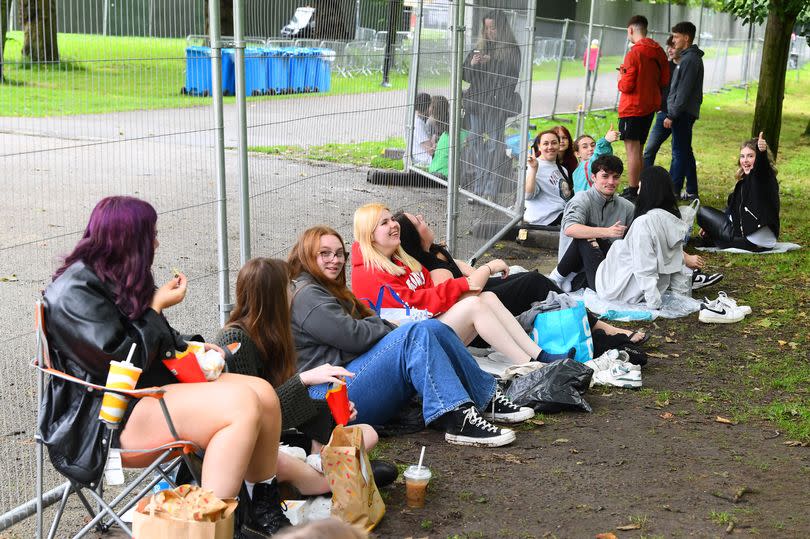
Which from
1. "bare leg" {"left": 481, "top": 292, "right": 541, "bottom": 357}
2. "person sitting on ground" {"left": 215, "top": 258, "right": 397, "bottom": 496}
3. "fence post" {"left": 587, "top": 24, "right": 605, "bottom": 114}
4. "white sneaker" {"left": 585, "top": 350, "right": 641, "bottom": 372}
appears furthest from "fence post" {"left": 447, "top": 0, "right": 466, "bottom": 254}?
"fence post" {"left": 587, "top": 24, "right": 605, "bottom": 114}

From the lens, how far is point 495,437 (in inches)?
184

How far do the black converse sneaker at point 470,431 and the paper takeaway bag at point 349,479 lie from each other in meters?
1.00

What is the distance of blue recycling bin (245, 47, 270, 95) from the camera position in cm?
482

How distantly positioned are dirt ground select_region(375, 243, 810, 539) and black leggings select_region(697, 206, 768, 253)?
3774 mm

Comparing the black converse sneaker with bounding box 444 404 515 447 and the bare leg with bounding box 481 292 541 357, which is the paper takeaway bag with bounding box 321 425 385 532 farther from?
the bare leg with bounding box 481 292 541 357

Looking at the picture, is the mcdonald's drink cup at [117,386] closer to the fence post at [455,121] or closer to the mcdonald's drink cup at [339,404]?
the mcdonald's drink cup at [339,404]

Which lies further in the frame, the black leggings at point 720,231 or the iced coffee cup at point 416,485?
the black leggings at point 720,231

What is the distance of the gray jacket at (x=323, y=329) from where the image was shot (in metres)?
4.57

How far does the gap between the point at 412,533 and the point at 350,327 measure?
1107 mm

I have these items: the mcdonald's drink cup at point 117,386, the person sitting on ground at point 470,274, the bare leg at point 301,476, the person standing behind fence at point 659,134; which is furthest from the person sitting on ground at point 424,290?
the person standing behind fence at point 659,134

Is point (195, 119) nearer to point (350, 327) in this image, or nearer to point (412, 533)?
point (350, 327)

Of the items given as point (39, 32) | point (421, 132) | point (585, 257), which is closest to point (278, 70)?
point (39, 32)

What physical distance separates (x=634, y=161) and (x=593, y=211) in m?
4.03

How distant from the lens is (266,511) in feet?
11.9
